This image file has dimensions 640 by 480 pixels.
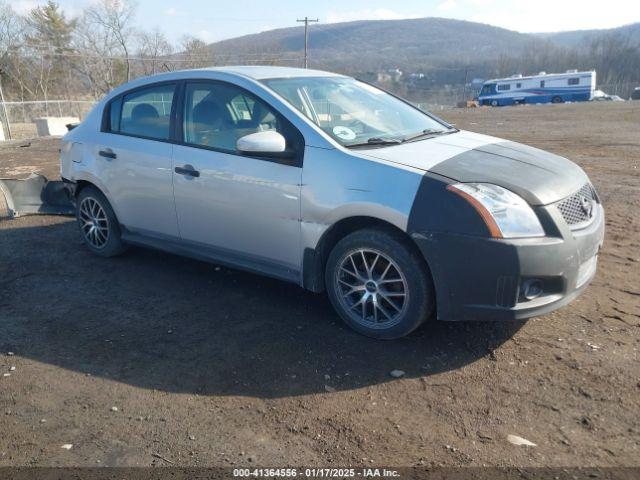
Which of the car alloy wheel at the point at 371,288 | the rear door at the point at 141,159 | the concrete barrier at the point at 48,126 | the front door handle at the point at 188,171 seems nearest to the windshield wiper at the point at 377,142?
the car alloy wheel at the point at 371,288

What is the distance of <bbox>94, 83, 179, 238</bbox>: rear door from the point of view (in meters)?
4.69

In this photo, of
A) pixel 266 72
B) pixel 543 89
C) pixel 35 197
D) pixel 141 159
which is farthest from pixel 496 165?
pixel 543 89

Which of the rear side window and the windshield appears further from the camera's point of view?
the rear side window

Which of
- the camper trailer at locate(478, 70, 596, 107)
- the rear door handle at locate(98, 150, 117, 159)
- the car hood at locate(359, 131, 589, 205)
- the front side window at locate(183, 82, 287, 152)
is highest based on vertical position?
the front side window at locate(183, 82, 287, 152)

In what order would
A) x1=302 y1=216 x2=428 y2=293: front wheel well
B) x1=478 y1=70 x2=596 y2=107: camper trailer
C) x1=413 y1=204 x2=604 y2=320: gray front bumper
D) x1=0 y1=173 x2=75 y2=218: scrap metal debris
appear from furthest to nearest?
1. x1=478 y1=70 x2=596 y2=107: camper trailer
2. x1=0 y1=173 x2=75 y2=218: scrap metal debris
3. x1=302 y1=216 x2=428 y2=293: front wheel well
4. x1=413 y1=204 x2=604 y2=320: gray front bumper

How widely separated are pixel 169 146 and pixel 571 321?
3521mm

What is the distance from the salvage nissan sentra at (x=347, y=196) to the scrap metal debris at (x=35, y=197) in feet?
8.55

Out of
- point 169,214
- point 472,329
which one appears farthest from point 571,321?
point 169,214

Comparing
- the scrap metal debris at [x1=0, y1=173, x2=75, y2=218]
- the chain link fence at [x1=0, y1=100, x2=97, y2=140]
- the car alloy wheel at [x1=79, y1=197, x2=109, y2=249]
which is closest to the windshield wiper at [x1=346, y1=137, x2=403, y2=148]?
the car alloy wheel at [x1=79, y1=197, x2=109, y2=249]

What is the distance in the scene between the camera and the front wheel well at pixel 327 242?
362 centimetres

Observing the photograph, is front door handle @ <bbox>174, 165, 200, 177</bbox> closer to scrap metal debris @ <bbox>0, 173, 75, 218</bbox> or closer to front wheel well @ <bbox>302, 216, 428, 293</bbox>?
front wheel well @ <bbox>302, 216, 428, 293</bbox>

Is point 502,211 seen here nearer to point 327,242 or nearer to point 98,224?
point 327,242

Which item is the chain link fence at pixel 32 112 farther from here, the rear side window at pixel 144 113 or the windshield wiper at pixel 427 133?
the windshield wiper at pixel 427 133

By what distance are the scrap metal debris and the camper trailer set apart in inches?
2333
